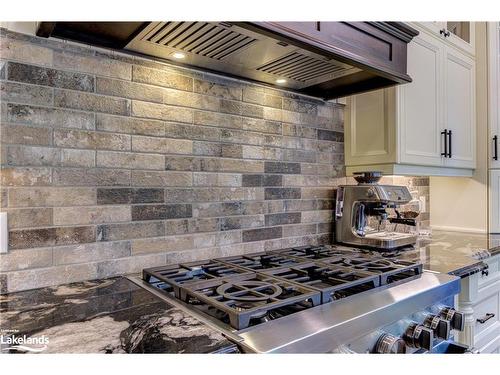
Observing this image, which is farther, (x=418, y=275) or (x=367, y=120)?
(x=367, y=120)

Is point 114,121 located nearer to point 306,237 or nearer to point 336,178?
point 306,237

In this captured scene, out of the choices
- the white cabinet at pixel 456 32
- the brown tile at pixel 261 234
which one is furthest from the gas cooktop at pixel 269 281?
the white cabinet at pixel 456 32

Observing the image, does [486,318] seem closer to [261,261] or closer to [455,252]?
[455,252]

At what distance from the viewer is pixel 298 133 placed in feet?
5.66

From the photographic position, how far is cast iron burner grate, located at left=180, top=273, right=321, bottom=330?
789 mm

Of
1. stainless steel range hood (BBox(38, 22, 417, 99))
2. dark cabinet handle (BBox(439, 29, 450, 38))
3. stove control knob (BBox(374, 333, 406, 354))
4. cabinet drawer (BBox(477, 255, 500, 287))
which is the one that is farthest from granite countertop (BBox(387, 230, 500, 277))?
dark cabinet handle (BBox(439, 29, 450, 38))

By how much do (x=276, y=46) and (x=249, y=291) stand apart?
78 centimetres

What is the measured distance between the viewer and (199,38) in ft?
3.66

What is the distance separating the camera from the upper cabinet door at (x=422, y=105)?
1.76 metres

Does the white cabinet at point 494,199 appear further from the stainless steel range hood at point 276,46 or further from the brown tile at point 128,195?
the brown tile at point 128,195

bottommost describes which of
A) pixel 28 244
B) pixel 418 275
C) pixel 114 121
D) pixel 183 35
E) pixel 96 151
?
pixel 418 275

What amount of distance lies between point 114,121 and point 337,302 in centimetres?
91

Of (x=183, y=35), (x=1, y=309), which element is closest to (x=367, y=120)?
(x=183, y=35)

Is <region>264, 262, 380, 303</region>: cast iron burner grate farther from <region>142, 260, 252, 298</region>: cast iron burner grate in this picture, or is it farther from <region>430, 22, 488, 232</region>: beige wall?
<region>430, 22, 488, 232</region>: beige wall
